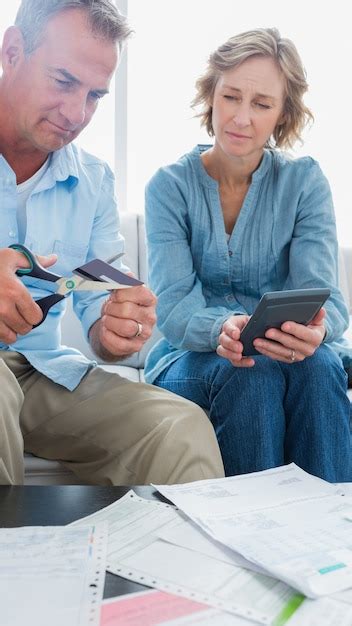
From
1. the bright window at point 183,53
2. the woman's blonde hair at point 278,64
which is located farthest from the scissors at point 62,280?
the bright window at point 183,53

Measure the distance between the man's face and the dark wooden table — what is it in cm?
77

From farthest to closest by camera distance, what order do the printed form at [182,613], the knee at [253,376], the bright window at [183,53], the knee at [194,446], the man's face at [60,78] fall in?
the bright window at [183,53], the knee at [253,376], the man's face at [60,78], the knee at [194,446], the printed form at [182,613]

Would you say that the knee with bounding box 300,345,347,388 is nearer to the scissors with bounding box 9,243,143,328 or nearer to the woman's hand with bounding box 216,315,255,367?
the woman's hand with bounding box 216,315,255,367

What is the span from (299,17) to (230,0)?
0.99ft

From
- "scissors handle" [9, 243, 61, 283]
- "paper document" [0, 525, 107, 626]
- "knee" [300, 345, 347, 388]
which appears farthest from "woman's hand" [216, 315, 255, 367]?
"paper document" [0, 525, 107, 626]

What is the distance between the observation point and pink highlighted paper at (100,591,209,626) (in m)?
0.71

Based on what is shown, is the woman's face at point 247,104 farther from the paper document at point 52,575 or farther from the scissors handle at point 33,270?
the paper document at point 52,575

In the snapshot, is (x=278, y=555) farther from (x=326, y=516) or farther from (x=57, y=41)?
(x=57, y=41)

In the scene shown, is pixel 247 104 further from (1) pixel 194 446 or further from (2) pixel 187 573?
(2) pixel 187 573

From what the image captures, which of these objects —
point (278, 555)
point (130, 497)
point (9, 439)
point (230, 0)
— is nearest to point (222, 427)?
point (9, 439)

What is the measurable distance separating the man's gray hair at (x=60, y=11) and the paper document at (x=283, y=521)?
937 millimetres

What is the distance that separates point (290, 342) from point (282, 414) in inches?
7.4

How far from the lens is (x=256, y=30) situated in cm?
184

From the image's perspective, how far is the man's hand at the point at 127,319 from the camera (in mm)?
1386
